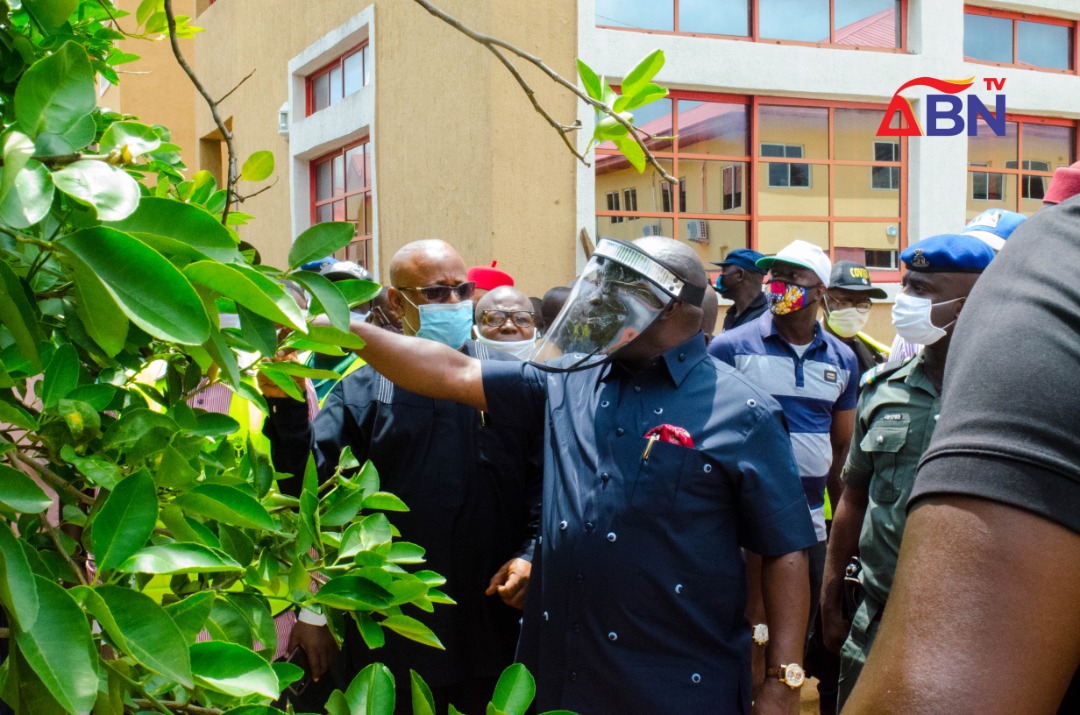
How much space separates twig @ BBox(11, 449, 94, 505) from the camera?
97 centimetres

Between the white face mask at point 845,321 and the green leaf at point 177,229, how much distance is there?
565cm

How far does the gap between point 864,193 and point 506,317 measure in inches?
254

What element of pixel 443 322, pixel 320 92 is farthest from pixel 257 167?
pixel 320 92

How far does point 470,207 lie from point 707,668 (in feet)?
22.0

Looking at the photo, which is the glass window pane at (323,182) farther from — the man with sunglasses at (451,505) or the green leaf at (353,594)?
the green leaf at (353,594)

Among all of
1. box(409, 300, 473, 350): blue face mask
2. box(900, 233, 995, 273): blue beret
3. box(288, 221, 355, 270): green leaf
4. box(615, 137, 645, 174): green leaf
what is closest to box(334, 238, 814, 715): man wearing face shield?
box(409, 300, 473, 350): blue face mask

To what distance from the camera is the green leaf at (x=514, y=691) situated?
122 centimetres

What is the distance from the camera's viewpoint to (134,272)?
0.68 meters

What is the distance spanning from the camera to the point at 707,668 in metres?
2.64

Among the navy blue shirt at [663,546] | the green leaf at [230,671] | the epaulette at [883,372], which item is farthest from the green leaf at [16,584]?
the epaulette at [883,372]

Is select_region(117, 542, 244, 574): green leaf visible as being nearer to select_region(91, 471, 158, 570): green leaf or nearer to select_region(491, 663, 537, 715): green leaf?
select_region(91, 471, 158, 570): green leaf

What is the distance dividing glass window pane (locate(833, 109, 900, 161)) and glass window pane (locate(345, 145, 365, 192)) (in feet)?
16.1

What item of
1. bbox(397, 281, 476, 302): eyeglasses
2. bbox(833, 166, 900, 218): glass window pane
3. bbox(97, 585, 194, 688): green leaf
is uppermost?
bbox(833, 166, 900, 218): glass window pane

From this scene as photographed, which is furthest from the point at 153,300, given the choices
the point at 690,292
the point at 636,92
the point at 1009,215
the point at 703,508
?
the point at 1009,215
